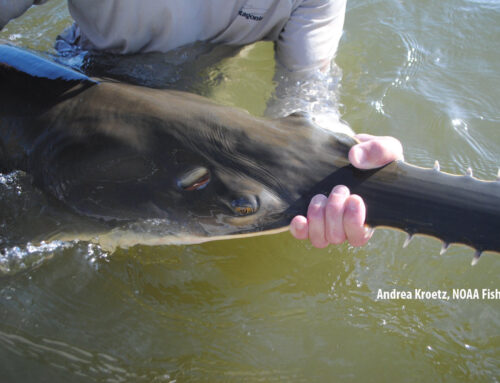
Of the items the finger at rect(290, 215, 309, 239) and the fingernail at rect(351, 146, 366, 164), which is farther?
the finger at rect(290, 215, 309, 239)

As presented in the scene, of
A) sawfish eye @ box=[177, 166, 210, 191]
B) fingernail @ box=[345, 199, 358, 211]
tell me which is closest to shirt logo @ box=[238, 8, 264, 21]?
sawfish eye @ box=[177, 166, 210, 191]

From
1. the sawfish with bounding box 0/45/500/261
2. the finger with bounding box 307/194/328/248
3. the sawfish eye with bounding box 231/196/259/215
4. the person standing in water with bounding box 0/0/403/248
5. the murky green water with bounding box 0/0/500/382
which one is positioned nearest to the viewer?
the sawfish with bounding box 0/45/500/261

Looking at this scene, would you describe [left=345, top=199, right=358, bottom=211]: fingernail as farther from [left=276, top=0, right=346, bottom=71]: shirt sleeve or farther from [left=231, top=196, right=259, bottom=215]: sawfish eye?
[left=276, top=0, right=346, bottom=71]: shirt sleeve

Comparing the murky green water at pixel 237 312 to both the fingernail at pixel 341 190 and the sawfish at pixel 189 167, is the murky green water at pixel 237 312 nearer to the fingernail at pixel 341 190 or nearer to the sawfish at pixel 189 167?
the sawfish at pixel 189 167

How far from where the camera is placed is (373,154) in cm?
208

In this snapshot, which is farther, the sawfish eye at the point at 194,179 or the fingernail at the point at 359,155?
the sawfish eye at the point at 194,179

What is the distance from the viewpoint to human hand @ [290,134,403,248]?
2.08 meters

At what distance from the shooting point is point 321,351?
2619 millimetres

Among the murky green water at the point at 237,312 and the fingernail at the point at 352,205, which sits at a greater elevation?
the fingernail at the point at 352,205

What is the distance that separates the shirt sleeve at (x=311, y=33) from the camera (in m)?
3.48

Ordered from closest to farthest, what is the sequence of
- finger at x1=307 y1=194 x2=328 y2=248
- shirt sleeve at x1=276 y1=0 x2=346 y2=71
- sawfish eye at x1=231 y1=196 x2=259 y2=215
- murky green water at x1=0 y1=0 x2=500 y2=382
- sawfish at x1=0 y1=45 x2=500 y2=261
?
1. sawfish at x1=0 y1=45 x2=500 y2=261
2. finger at x1=307 y1=194 x2=328 y2=248
3. sawfish eye at x1=231 y1=196 x2=259 y2=215
4. murky green water at x1=0 y1=0 x2=500 y2=382
5. shirt sleeve at x1=276 y1=0 x2=346 y2=71

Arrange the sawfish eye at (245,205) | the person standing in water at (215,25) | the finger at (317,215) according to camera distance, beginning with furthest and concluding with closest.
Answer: the person standing in water at (215,25)
the sawfish eye at (245,205)
the finger at (317,215)

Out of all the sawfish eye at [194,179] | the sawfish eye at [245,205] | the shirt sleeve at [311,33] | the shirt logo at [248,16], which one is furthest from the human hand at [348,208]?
the shirt logo at [248,16]

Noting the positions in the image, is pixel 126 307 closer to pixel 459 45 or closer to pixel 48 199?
pixel 48 199
